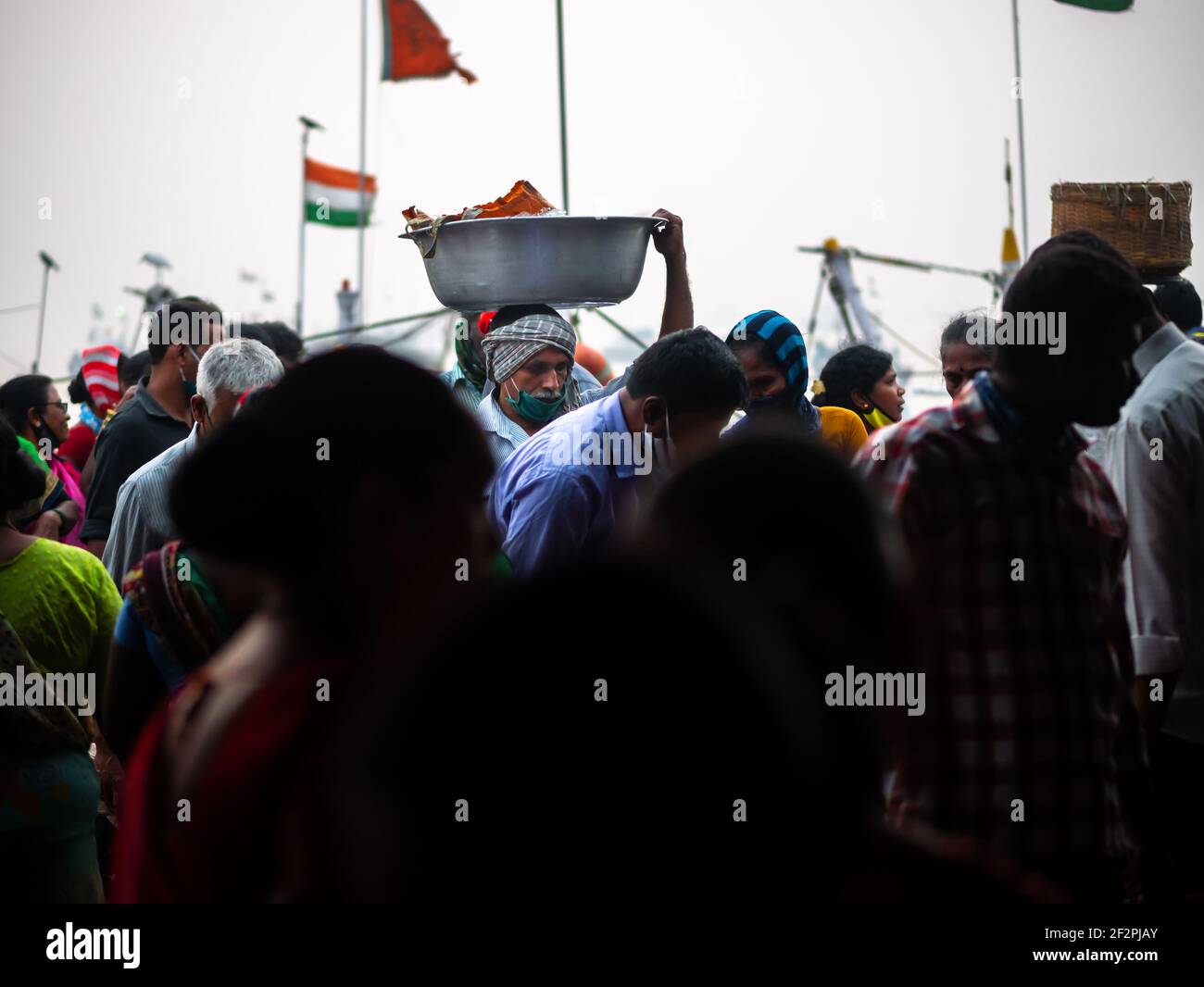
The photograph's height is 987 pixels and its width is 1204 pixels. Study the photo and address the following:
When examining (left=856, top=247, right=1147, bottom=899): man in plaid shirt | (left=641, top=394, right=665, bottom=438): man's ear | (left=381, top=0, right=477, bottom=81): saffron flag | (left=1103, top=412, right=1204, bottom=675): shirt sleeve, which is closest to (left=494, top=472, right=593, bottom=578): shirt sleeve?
(left=641, top=394, right=665, bottom=438): man's ear

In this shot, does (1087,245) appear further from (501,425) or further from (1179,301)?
(501,425)

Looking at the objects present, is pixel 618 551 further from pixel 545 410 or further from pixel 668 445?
pixel 545 410

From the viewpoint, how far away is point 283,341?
21.5 ft

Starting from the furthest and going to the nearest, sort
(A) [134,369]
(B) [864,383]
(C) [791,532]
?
1. (A) [134,369]
2. (B) [864,383]
3. (C) [791,532]

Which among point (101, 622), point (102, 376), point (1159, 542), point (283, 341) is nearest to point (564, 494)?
point (101, 622)

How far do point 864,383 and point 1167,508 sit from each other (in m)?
2.99

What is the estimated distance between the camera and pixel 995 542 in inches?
107

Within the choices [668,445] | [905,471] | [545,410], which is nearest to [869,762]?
[905,471]

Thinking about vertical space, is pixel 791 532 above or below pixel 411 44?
below
